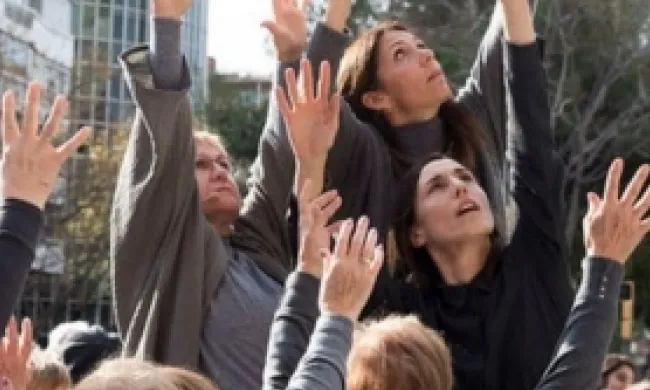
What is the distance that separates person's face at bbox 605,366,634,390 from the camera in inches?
417

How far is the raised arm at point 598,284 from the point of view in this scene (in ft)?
14.2

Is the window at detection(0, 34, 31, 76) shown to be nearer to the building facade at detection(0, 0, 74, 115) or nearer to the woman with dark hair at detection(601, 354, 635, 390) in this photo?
the building facade at detection(0, 0, 74, 115)

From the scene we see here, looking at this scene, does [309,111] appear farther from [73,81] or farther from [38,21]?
[38,21]

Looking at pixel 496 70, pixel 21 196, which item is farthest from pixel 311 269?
pixel 496 70

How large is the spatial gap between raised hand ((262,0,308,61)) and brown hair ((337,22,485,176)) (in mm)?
263

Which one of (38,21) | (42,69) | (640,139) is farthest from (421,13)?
(38,21)

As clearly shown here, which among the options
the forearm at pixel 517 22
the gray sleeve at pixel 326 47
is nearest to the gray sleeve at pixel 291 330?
the gray sleeve at pixel 326 47

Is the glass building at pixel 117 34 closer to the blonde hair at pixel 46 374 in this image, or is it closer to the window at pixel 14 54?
the window at pixel 14 54

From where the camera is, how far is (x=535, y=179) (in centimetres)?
527

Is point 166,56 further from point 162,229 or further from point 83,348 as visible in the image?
point 83,348

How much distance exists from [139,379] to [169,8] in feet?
6.02

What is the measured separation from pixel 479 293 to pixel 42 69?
1669 inches

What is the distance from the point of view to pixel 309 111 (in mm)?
5043

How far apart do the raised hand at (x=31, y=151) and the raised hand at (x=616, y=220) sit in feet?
4.23
